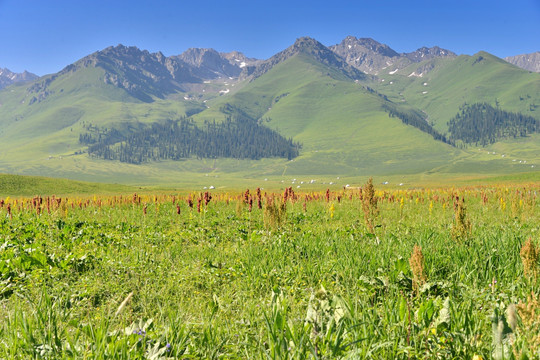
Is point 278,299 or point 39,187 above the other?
point 39,187

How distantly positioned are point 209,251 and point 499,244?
526 cm

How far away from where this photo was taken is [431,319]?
3.08 m

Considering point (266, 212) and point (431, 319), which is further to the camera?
point (266, 212)

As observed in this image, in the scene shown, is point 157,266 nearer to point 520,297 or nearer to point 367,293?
point 367,293

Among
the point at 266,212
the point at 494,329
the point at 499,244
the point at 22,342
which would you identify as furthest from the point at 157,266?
the point at 499,244

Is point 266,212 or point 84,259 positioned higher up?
point 266,212

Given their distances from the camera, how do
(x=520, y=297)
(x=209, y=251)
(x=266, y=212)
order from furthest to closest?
(x=266, y=212) < (x=209, y=251) < (x=520, y=297)

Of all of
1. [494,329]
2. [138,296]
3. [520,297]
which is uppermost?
[494,329]

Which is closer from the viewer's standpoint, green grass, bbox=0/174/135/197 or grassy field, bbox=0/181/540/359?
grassy field, bbox=0/181/540/359

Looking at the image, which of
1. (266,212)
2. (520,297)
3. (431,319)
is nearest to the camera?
(431,319)

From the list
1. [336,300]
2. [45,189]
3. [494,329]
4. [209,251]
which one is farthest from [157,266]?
[45,189]

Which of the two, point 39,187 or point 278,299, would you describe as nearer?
point 278,299

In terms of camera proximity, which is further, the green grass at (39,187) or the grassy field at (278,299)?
the green grass at (39,187)

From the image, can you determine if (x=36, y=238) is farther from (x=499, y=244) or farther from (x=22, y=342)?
(x=499, y=244)
